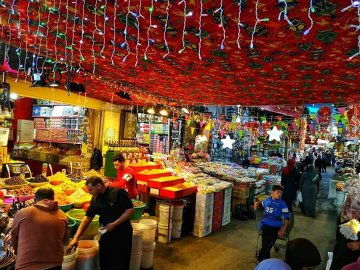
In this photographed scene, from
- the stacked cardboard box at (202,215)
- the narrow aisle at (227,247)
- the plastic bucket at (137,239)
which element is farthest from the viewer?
the stacked cardboard box at (202,215)

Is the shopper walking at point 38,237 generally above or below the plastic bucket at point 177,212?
above

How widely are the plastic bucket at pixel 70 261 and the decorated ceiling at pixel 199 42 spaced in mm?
Result: 2686

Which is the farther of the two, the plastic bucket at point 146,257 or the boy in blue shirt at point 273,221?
the boy in blue shirt at point 273,221

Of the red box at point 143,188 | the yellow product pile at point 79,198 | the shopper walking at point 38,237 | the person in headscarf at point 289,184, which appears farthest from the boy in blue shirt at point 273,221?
the shopper walking at point 38,237

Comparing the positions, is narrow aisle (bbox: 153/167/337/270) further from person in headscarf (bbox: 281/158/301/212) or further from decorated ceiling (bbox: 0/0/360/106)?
decorated ceiling (bbox: 0/0/360/106)

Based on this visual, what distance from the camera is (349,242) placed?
2631 mm

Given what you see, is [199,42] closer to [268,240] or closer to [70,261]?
[70,261]

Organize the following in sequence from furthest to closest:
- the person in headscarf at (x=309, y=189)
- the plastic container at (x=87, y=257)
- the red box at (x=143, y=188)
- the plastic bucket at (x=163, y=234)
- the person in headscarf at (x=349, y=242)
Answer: the person in headscarf at (x=309, y=189) < the red box at (x=143, y=188) < the plastic bucket at (x=163, y=234) < the plastic container at (x=87, y=257) < the person in headscarf at (x=349, y=242)

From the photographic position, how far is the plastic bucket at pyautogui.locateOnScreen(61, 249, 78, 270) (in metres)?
3.10

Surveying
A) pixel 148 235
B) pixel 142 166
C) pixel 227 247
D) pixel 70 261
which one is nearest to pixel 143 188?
pixel 142 166

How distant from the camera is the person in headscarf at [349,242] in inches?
103

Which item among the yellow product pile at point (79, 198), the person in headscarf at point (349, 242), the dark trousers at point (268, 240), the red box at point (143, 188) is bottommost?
the dark trousers at point (268, 240)

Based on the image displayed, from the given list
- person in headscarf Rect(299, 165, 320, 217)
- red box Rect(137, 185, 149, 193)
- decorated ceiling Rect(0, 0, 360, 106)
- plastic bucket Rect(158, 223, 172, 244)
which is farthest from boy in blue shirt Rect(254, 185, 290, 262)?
person in headscarf Rect(299, 165, 320, 217)

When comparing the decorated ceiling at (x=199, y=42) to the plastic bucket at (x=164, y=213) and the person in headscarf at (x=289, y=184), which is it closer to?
the person in headscarf at (x=289, y=184)
